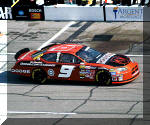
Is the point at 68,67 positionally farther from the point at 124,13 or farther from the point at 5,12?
the point at 5,12

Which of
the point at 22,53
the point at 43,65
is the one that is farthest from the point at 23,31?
the point at 43,65

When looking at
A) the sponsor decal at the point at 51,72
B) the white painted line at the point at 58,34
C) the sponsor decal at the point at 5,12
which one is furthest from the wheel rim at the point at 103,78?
the sponsor decal at the point at 5,12

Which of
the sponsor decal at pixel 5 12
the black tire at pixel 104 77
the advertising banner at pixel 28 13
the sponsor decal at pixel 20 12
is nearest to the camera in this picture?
the black tire at pixel 104 77

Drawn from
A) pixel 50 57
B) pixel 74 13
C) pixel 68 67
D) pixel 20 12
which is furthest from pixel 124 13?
pixel 68 67

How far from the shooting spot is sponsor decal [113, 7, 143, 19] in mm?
25016

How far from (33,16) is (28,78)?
455 inches

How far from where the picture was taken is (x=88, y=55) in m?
15.3

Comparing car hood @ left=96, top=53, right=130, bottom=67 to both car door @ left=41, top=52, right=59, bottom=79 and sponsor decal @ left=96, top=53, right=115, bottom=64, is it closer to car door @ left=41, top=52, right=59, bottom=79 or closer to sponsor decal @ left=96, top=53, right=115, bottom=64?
sponsor decal @ left=96, top=53, right=115, bottom=64

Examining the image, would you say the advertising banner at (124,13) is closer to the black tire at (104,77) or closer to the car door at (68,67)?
the car door at (68,67)

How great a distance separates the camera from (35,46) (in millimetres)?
21438

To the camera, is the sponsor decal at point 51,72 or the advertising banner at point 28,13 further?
the advertising banner at point 28,13

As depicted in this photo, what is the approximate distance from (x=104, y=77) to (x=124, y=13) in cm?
1161

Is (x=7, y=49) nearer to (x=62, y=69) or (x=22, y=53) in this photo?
(x=22, y=53)

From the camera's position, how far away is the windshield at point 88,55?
14981 millimetres
